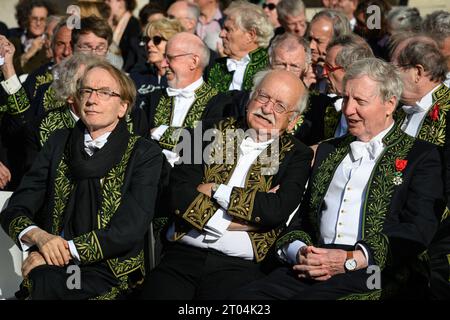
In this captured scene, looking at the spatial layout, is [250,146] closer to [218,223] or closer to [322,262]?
[218,223]

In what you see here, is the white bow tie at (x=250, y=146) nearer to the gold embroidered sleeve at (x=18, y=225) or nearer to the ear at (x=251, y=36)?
the gold embroidered sleeve at (x=18, y=225)

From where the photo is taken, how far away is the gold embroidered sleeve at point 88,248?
5094 mm

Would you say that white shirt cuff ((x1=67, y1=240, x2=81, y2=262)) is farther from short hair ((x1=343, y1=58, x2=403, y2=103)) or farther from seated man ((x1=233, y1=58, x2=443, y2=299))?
short hair ((x1=343, y1=58, x2=403, y2=103))

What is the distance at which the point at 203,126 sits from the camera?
19.2ft

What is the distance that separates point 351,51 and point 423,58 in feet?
2.70

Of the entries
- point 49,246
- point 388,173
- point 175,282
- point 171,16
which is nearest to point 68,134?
point 49,246

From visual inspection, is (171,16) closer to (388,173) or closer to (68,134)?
(68,134)

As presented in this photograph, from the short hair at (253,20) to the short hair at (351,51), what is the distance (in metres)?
1.30

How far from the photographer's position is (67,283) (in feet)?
16.7

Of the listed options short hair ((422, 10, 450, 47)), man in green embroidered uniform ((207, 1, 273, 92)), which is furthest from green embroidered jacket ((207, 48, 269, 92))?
short hair ((422, 10, 450, 47))

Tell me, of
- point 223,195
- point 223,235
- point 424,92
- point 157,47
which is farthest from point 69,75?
point 424,92

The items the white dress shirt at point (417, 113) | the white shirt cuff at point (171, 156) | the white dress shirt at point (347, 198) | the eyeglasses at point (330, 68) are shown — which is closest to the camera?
the white dress shirt at point (347, 198)

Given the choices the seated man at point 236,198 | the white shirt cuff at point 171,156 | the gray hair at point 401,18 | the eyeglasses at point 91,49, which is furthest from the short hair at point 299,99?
the gray hair at point 401,18

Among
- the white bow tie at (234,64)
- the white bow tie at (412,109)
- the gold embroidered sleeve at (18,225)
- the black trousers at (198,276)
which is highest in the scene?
the white bow tie at (412,109)
